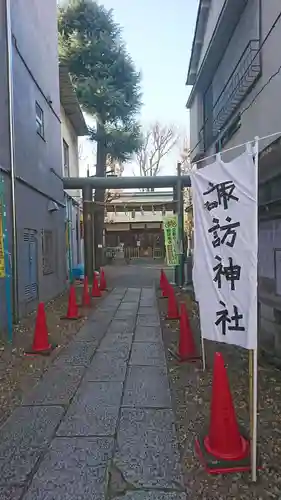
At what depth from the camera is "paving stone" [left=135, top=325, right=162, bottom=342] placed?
7.16 metres

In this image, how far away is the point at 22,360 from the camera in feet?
19.5

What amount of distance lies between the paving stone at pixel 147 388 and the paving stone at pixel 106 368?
0.13m

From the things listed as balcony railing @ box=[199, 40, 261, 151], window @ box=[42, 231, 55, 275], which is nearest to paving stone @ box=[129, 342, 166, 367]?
balcony railing @ box=[199, 40, 261, 151]

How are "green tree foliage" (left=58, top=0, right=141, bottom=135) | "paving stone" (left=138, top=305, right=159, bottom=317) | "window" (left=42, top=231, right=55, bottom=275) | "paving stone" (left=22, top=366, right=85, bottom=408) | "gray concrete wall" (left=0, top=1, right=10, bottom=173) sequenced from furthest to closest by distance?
"green tree foliage" (left=58, top=0, right=141, bottom=135), "window" (left=42, top=231, right=55, bottom=275), "paving stone" (left=138, top=305, right=159, bottom=317), "gray concrete wall" (left=0, top=1, right=10, bottom=173), "paving stone" (left=22, top=366, right=85, bottom=408)

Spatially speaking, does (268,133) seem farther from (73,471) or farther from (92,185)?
(92,185)

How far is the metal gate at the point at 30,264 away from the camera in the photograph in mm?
9578

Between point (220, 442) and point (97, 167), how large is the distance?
20.7 meters

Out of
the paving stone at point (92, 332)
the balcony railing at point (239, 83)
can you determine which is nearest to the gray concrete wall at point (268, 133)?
the balcony railing at point (239, 83)

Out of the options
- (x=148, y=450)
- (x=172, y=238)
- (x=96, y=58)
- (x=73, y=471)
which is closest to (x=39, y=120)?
(x=172, y=238)

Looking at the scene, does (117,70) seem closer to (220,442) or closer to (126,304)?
(126,304)

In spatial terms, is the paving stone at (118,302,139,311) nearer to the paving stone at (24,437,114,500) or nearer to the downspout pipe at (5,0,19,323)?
the downspout pipe at (5,0,19,323)

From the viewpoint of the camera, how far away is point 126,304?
37.7ft

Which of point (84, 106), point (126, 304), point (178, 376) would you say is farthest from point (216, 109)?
point (84, 106)

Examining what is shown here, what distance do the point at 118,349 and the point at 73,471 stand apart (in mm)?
3557
